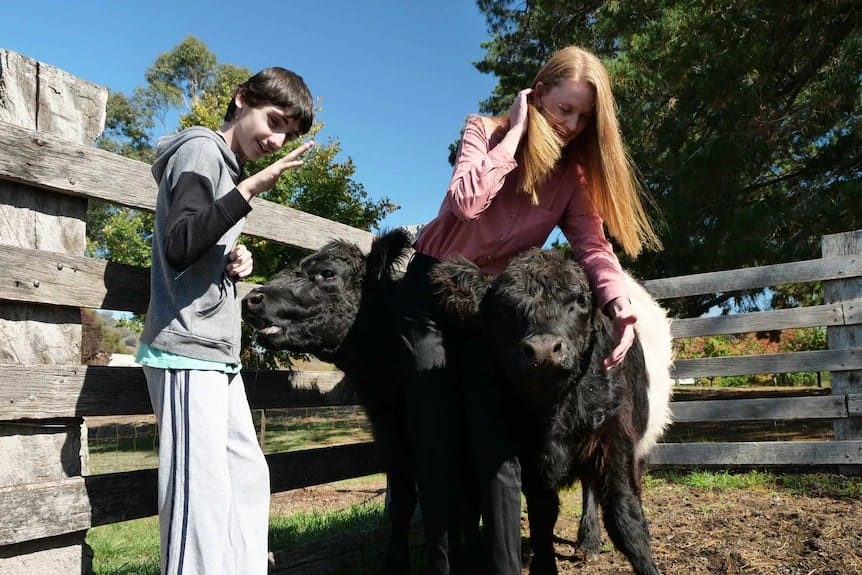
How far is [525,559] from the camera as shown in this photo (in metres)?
3.98

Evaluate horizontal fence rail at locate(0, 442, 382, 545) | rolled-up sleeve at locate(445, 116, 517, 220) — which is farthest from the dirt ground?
rolled-up sleeve at locate(445, 116, 517, 220)

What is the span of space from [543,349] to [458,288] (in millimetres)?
550

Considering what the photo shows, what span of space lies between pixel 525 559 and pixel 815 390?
11277 mm

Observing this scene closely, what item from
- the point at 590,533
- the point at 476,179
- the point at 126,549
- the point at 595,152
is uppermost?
the point at 595,152

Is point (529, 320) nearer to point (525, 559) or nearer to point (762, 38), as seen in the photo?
point (525, 559)

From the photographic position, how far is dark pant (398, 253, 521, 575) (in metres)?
2.55

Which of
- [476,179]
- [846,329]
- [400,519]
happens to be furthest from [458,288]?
[846,329]

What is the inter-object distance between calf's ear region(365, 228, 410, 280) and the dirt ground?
75.1 inches

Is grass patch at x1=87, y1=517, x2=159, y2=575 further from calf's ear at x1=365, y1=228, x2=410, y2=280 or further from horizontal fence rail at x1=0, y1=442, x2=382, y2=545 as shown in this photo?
calf's ear at x1=365, y1=228, x2=410, y2=280

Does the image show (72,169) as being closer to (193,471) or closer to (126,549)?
(193,471)

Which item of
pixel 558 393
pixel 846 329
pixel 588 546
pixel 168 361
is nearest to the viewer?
pixel 168 361

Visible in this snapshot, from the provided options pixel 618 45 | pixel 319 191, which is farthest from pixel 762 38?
pixel 319 191

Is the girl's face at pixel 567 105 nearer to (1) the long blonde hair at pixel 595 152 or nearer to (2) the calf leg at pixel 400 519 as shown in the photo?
(1) the long blonde hair at pixel 595 152

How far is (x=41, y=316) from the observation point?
99.7 inches
